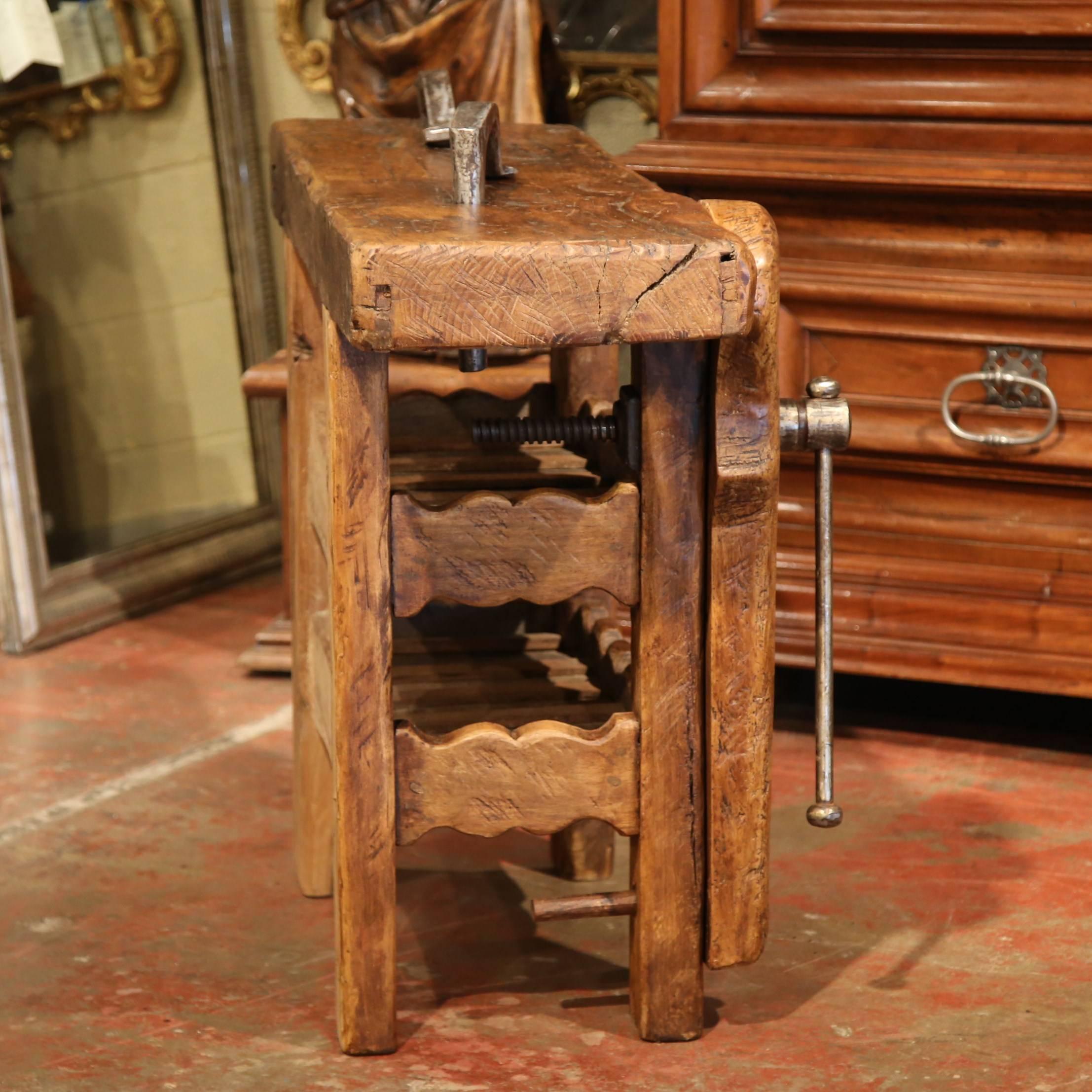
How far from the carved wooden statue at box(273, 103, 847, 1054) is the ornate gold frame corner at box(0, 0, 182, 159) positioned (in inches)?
68.3

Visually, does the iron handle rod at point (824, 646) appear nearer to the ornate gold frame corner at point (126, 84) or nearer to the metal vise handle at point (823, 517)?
the metal vise handle at point (823, 517)

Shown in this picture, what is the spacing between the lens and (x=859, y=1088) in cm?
152

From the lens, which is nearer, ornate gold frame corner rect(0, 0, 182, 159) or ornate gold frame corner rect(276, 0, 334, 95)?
ornate gold frame corner rect(0, 0, 182, 159)

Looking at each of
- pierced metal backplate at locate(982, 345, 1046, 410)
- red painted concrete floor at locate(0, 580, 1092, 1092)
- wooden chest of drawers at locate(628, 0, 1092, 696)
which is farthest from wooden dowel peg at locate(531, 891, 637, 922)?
pierced metal backplate at locate(982, 345, 1046, 410)

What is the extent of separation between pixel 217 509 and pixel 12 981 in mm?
1834

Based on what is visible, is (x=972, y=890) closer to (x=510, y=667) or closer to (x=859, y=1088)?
(x=859, y=1088)

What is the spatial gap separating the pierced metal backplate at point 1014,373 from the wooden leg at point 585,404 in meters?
0.54

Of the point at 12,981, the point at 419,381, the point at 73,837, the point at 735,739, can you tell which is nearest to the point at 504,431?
the point at 735,739

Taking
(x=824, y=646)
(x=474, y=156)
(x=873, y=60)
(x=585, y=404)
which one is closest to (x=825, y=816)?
(x=824, y=646)

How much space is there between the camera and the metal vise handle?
1544mm

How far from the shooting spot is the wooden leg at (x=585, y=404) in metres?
1.95

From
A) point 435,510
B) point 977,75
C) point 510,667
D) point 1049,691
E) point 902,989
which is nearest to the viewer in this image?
point 435,510

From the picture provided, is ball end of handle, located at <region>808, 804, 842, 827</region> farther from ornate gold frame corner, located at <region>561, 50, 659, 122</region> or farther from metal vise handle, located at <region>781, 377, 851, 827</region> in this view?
ornate gold frame corner, located at <region>561, 50, 659, 122</region>

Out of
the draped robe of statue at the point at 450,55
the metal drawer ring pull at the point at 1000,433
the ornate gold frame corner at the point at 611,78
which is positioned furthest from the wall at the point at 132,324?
the metal drawer ring pull at the point at 1000,433
